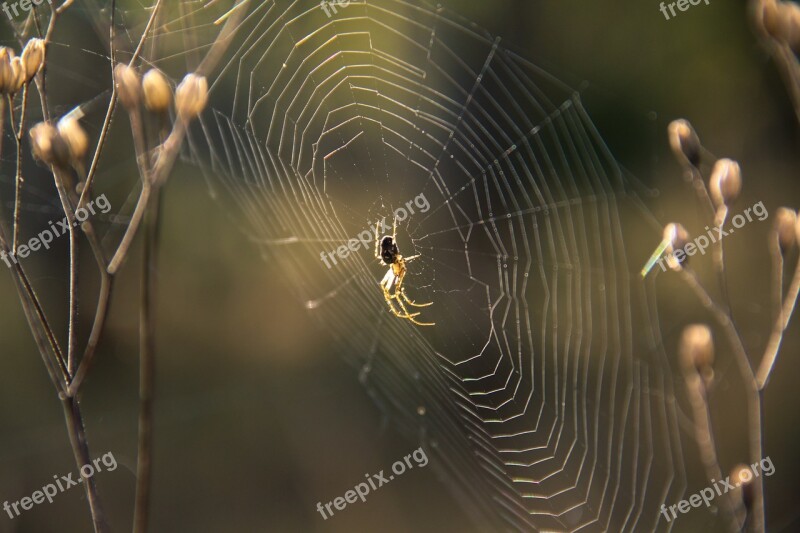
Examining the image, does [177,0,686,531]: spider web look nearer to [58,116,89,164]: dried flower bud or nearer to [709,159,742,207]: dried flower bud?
[709,159,742,207]: dried flower bud

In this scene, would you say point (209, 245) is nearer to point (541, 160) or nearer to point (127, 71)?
point (541, 160)

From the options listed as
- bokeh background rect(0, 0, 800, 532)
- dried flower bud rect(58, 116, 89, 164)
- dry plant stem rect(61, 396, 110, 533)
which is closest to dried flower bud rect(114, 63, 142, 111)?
dried flower bud rect(58, 116, 89, 164)

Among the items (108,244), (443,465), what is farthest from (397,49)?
(443,465)

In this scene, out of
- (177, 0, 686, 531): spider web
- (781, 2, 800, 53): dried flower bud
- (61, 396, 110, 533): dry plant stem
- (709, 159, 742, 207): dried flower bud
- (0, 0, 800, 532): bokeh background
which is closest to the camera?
(61, 396, 110, 533): dry plant stem

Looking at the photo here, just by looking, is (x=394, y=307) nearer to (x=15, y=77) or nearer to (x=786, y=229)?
(x=786, y=229)

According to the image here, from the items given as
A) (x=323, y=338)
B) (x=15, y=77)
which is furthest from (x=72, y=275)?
(x=323, y=338)

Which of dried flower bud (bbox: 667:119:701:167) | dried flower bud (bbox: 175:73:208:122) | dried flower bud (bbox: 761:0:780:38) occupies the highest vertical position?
dried flower bud (bbox: 175:73:208:122)
